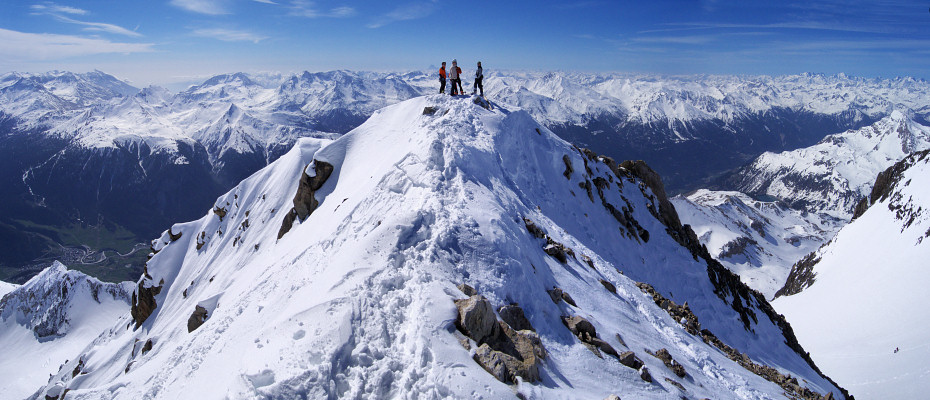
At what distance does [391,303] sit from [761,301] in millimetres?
47357

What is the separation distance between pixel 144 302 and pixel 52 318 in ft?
259

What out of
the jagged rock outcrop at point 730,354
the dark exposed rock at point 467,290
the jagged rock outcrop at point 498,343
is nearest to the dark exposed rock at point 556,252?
the jagged rock outcrop at point 730,354

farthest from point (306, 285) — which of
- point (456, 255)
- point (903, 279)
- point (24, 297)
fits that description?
point (24, 297)

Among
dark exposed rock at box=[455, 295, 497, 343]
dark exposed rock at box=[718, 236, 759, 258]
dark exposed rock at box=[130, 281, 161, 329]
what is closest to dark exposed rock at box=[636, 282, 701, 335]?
dark exposed rock at box=[455, 295, 497, 343]

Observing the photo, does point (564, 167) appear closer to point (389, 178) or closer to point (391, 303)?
point (389, 178)

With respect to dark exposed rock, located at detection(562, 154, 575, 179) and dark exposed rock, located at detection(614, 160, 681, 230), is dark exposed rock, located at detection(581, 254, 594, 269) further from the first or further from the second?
dark exposed rock, located at detection(614, 160, 681, 230)

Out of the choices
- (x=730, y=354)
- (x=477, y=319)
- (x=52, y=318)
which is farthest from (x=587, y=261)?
(x=52, y=318)

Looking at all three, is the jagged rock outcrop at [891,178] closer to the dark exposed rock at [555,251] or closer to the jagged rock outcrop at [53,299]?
the dark exposed rock at [555,251]

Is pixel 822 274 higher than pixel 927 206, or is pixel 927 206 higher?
pixel 927 206

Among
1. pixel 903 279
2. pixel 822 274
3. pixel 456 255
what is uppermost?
pixel 456 255

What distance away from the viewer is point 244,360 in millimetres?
10211

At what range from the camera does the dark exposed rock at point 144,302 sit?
5369cm

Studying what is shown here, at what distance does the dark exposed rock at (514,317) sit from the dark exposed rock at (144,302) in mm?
59634

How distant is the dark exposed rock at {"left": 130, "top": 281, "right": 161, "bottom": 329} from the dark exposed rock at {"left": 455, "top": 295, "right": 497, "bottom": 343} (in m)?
59.9
